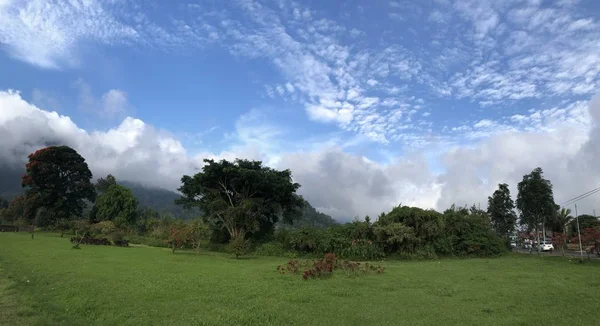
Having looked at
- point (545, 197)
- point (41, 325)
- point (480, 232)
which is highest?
point (545, 197)

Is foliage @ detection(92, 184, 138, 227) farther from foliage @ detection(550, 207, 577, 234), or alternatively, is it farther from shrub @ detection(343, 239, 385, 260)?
foliage @ detection(550, 207, 577, 234)

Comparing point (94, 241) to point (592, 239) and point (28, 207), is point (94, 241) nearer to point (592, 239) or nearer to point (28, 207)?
point (28, 207)

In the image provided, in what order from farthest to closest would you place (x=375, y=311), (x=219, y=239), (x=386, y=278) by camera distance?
(x=219, y=239)
(x=386, y=278)
(x=375, y=311)

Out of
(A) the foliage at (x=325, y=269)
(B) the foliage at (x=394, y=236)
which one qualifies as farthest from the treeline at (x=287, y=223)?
(A) the foliage at (x=325, y=269)

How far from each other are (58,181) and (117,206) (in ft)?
30.8

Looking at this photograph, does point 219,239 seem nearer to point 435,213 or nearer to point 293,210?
point 293,210

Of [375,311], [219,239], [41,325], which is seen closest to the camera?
[41,325]

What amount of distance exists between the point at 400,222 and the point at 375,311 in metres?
19.6

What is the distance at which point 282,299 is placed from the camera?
9164 millimetres

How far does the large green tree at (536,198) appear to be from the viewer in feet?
112

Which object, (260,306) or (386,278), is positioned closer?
(260,306)

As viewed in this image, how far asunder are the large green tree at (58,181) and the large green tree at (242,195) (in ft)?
86.3

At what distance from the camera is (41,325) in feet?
21.5

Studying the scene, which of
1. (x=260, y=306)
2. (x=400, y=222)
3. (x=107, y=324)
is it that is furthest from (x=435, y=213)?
(x=107, y=324)
